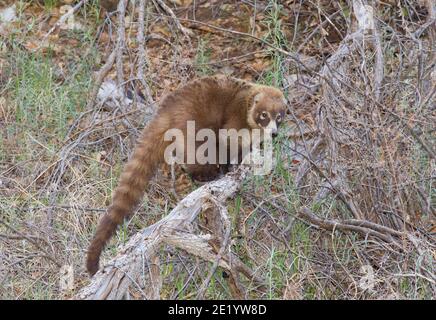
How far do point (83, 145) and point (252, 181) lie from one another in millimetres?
1399

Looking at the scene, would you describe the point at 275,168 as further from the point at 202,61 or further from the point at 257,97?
the point at 202,61

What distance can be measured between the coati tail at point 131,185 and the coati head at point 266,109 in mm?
645

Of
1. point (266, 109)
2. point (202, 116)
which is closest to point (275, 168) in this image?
point (266, 109)

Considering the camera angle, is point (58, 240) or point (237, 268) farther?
point (58, 240)

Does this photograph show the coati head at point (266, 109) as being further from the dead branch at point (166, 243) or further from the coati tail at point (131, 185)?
the dead branch at point (166, 243)

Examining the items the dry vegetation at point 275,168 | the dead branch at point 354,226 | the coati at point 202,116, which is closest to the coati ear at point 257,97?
the coati at point 202,116

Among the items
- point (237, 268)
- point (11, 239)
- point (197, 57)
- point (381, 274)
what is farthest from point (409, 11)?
point (11, 239)

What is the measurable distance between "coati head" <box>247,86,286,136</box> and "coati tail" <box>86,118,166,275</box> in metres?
0.64

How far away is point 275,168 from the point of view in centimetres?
576

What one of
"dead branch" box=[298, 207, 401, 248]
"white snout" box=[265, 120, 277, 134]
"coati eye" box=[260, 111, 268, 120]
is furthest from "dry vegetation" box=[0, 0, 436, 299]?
"coati eye" box=[260, 111, 268, 120]

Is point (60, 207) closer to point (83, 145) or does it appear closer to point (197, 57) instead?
point (83, 145)

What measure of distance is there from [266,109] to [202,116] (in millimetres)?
435

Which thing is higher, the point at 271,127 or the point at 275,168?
the point at 271,127
